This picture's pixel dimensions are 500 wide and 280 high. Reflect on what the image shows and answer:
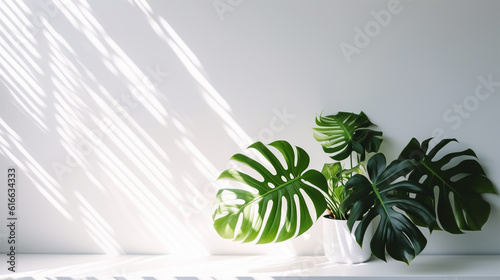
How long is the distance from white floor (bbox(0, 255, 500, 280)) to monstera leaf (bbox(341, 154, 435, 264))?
0.15 metres

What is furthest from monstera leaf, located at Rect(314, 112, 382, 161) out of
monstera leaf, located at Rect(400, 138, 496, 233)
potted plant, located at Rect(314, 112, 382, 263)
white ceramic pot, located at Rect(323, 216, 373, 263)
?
white ceramic pot, located at Rect(323, 216, 373, 263)

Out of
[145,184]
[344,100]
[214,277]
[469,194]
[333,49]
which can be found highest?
[333,49]

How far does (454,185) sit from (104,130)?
1.30m

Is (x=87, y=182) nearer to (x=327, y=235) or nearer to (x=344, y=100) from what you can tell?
(x=327, y=235)

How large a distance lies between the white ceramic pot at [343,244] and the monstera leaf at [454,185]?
287 mm

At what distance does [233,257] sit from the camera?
1533 mm

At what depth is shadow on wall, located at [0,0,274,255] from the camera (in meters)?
1.55

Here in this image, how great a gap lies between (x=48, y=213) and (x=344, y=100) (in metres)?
1.20

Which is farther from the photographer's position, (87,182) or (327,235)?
(87,182)

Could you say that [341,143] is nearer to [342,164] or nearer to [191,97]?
[342,164]

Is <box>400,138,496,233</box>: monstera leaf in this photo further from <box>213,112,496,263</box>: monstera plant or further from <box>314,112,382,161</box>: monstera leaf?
<box>314,112,382,161</box>: monstera leaf

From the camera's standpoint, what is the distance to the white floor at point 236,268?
4.26ft

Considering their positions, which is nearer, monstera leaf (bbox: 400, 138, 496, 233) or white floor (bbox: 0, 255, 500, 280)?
white floor (bbox: 0, 255, 500, 280)

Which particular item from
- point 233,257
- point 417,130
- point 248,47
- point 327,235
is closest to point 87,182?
point 233,257
